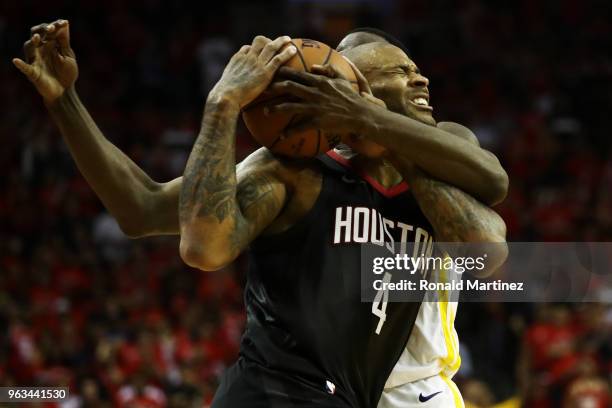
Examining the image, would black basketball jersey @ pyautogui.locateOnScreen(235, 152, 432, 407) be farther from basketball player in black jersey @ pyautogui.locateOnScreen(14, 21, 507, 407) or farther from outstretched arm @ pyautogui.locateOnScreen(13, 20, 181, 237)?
outstretched arm @ pyautogui.locateOnScreen(13, 20, 181, 237)

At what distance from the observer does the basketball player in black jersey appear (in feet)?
9.83

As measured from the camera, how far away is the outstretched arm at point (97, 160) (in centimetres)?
339

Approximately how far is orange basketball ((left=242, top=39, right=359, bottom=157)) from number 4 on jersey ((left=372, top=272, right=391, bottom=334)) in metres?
0.47

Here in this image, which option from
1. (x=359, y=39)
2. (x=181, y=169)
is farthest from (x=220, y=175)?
(x=181, y=169)

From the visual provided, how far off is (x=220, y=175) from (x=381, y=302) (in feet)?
2.29

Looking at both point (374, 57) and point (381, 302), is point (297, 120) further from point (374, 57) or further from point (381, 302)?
Result: point (381, 302)

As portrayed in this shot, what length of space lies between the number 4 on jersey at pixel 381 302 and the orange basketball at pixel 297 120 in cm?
47

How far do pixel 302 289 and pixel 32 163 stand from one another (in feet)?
33.7

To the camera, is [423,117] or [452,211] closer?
[452,211]

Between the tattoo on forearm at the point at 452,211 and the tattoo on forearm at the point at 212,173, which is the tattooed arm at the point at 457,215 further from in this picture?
the tattoo on forearm at the point at 212,173

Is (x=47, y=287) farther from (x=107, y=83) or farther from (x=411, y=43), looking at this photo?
(x=411, y=43)

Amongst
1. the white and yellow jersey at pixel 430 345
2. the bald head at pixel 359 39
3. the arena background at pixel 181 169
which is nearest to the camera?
the bald head at pixel 359 39

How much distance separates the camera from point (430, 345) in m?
3.75

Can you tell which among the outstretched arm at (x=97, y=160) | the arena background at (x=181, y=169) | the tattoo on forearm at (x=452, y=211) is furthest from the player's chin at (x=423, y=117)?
the arena background at (x=181, y=169)
